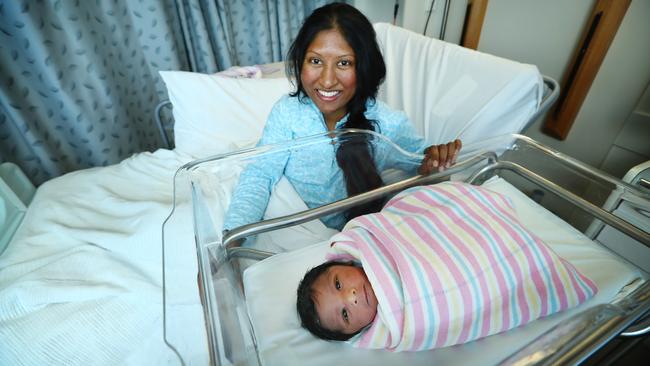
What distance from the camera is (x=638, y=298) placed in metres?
0.42

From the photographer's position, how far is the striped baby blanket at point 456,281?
0.50 m

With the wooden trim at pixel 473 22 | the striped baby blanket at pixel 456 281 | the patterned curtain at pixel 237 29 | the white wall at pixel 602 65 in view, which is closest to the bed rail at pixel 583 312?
the striped baby blanket at pixel 456 281

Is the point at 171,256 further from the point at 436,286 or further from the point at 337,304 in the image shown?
the point at 436,286

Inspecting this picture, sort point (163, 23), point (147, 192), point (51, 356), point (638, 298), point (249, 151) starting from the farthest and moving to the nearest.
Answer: point (163, 23) < point (147, 192) < point (249, 151) < point (51, 356) < point (638, 298)

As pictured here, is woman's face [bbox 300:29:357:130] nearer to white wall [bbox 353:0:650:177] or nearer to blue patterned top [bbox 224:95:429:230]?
blue patterned top [bbox 224:95:429:230]

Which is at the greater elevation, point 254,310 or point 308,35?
point 308,35

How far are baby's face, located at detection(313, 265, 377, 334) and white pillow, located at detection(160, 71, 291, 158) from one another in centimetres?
95

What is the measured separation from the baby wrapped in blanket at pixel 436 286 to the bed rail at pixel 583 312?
0.11m

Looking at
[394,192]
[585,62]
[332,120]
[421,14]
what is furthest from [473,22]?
[394,192]

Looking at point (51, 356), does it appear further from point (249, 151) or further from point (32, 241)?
point (249, 151)

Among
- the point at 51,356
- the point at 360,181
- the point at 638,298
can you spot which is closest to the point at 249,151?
the point at 360,181

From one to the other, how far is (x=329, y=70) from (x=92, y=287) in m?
0.84

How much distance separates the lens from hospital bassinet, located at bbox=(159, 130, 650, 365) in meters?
0.41

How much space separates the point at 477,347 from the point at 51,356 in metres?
0.90
